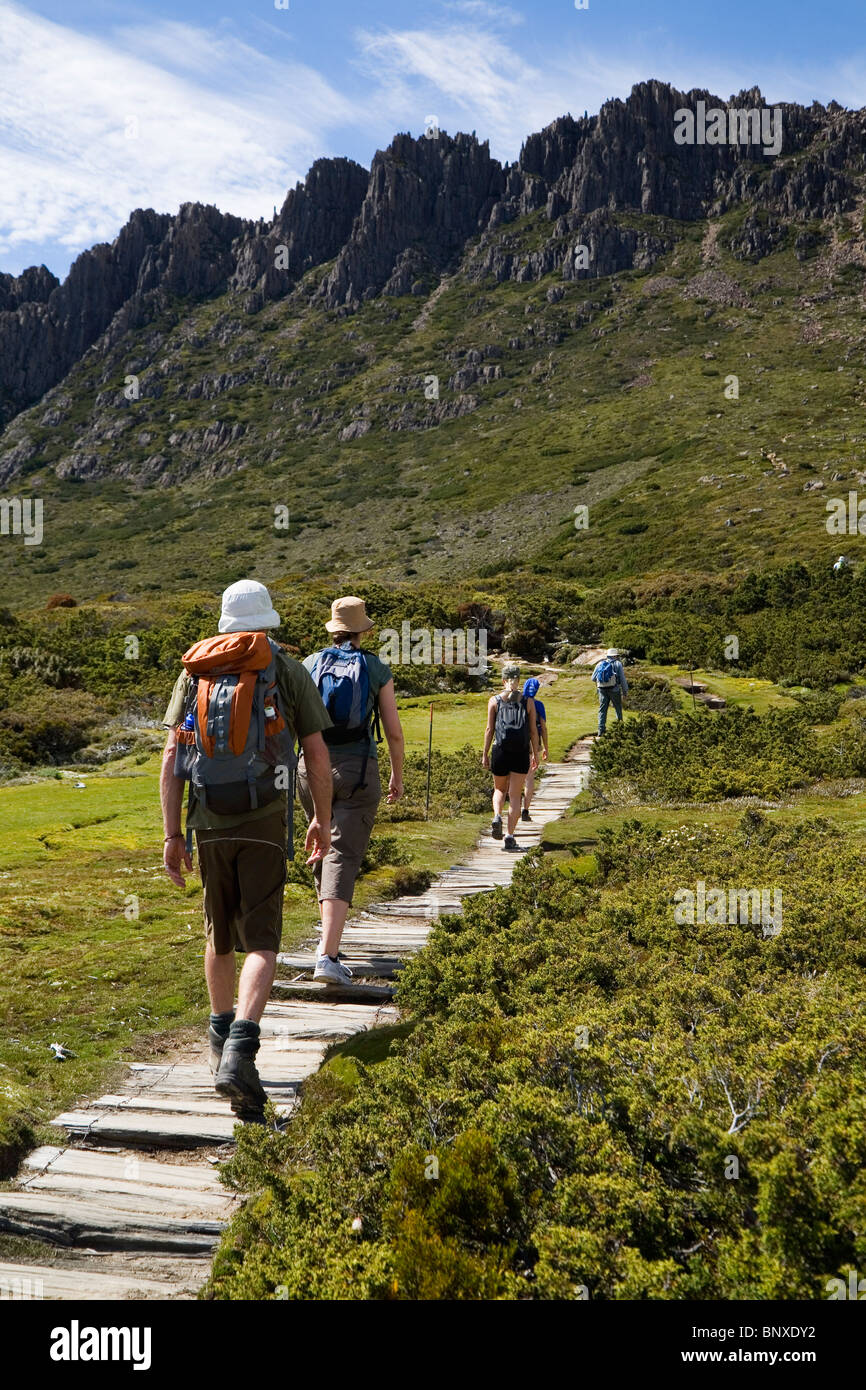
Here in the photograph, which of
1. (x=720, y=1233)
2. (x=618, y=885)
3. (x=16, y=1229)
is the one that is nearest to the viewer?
(x=720, y=1233)

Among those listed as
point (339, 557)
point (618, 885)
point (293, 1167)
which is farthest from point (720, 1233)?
point (339, 557)

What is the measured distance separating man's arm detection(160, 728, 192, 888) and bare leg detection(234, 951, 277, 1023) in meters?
0.57

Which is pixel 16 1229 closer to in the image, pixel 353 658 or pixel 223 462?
pixel 353 658

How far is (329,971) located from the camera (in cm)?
615

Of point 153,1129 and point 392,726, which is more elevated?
point 392,726

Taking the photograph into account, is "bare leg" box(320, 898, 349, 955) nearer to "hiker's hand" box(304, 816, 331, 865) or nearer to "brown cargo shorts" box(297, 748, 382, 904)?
"brown cargo shorts" box(297, 748, 382, 904)

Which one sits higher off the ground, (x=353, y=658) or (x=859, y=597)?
(x=859, y=597)

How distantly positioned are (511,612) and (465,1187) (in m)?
31.9

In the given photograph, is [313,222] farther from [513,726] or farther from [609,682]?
[513,726]
